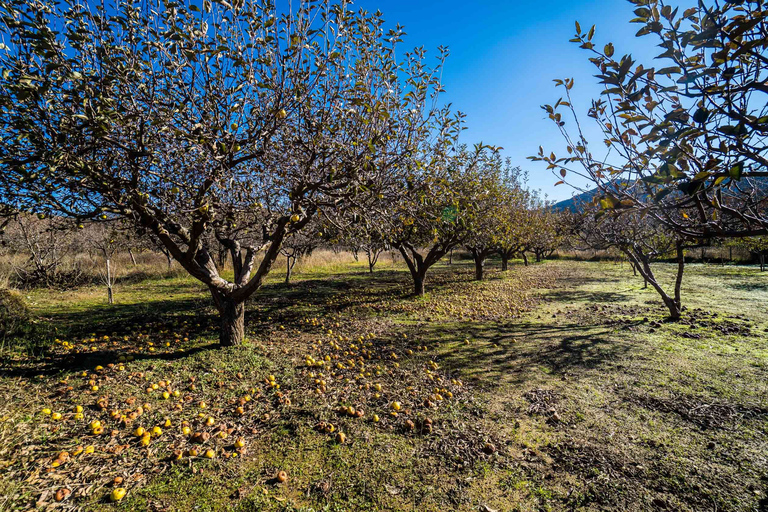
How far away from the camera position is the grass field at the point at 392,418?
3088 mm

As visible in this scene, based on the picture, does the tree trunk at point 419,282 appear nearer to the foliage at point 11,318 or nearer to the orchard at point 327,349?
the orchard at point 327,349

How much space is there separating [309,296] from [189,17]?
11382 mm

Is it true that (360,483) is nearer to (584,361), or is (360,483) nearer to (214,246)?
(584,361)

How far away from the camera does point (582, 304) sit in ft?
40.1

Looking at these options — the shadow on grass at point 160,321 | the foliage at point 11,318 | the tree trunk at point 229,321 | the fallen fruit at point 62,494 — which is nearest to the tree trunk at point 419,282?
the shadow on grass at point 160,321

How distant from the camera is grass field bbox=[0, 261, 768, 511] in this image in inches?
122

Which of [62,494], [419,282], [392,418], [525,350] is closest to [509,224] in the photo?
[419,282]

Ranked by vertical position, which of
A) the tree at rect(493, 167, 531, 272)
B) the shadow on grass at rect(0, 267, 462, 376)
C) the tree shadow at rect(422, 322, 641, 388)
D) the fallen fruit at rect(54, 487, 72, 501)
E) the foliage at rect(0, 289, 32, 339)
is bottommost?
the tree shadow at rect(422, 322, 641, 388)

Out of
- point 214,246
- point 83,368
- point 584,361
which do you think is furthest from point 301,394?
point 214,246

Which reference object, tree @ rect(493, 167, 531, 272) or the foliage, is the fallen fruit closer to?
the foliage

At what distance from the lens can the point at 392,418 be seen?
172 inches

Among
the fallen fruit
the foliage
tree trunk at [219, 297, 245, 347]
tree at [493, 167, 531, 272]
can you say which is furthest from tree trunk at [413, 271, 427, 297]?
the fallen fruit

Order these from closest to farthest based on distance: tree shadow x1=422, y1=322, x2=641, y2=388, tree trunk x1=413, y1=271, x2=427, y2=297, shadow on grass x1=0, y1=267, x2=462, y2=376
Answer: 1. shadow on grass x1=0, y1=267, x2=462, y2=376
2. tree shadow x1=422, y1=322, x2=641, y2=388
3. tree trunk x1=413, y1=271, x2=427, y2=297

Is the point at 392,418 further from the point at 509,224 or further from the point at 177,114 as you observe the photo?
the point at 509,224
